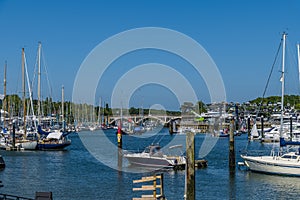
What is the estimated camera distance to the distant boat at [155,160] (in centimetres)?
5241

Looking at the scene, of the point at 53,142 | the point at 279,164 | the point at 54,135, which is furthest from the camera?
the point at 54,135

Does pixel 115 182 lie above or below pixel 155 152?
below

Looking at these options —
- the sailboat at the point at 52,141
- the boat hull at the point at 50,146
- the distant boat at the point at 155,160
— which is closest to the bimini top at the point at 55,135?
the sailboat at the point at 52,141

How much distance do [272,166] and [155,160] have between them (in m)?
12.1

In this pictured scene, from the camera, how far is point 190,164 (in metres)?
27.2

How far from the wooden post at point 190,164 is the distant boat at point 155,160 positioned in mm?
24176

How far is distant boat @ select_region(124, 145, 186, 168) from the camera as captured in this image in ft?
172

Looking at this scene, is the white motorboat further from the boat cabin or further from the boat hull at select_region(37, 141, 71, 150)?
the boat hull at select_region(37, 141, 71, 150)

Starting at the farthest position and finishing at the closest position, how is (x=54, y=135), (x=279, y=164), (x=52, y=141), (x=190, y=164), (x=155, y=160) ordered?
(x=54, y=135)
(x=52, y=141)
(x=155, y=160)
(x=279, y=164)
(x=190, y=164)

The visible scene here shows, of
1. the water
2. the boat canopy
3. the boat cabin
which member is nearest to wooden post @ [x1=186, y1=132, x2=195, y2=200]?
the water

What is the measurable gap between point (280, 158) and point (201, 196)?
14092mm

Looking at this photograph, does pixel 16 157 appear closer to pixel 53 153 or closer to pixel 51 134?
pixel 53 153

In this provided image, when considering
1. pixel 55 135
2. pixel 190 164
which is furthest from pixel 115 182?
pixel 55 135

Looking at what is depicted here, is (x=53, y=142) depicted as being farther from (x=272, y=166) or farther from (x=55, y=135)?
(x=272, y=166)
